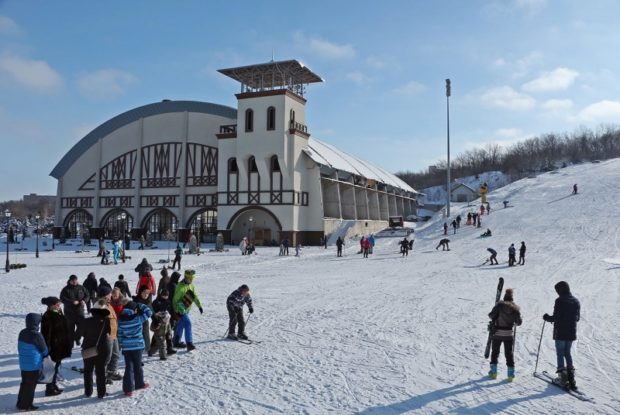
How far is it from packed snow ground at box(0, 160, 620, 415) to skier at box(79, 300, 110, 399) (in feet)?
0.67

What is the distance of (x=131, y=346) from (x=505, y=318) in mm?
5223

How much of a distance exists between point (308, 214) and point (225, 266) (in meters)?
19.0

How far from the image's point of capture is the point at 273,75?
42.7 m

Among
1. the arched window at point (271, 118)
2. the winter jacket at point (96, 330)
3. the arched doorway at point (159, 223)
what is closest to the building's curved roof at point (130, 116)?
the arched window at point (271, 118)

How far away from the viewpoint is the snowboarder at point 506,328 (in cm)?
695

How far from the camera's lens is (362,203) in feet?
Answer: 169

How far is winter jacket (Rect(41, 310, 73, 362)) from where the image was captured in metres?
6.53

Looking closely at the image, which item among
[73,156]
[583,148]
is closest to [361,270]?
[73,156]

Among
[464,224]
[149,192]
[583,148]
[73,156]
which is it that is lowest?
[464,224]

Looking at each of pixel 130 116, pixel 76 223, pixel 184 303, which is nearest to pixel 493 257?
pixel 184 303

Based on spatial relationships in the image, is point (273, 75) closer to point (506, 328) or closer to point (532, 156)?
point (506, 328)

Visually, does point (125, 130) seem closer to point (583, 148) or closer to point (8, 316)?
point (8, 316)

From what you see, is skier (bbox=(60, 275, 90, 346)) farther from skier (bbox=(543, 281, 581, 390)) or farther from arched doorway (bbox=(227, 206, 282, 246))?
arched doorway (bbox=(227, 206, 282, 246))

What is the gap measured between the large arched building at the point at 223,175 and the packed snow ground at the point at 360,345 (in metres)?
18.7
